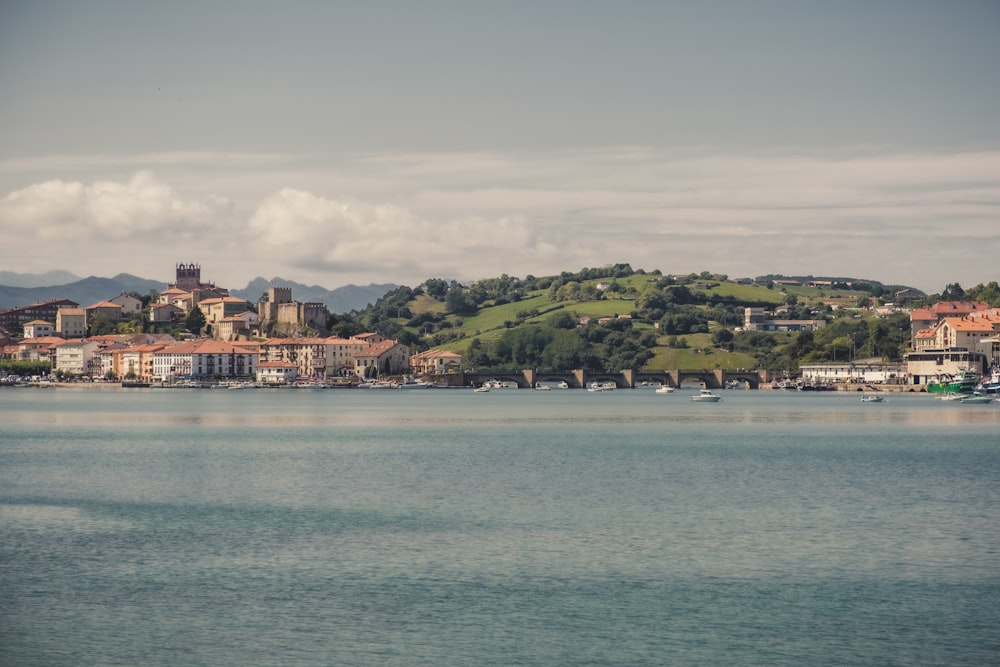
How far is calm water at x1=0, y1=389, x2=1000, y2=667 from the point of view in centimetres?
2119

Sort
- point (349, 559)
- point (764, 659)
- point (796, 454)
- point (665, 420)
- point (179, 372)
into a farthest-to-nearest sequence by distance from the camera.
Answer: point (179, 372) < point (665, 420) < point (796, 454) < point (349, 559) < point (764, 659)

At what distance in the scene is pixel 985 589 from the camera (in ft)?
81.5

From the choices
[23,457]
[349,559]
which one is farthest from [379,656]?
[23,457]

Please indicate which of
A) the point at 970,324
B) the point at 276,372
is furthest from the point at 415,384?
the point at 970,324

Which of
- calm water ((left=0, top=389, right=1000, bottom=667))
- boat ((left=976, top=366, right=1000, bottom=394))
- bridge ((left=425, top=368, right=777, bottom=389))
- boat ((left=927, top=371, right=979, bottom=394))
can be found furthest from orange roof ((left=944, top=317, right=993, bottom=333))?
calm water ((left=0, top=389, right=1000, bottom=667))

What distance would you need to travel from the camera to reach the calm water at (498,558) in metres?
21.2

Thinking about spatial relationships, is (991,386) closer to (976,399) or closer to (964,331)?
(976,399)

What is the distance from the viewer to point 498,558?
2814cm

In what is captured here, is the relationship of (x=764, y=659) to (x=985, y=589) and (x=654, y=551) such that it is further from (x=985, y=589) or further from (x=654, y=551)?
(x=654, y=551)

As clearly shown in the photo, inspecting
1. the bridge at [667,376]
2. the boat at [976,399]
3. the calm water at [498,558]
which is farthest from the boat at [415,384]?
the calm water at [498,558]

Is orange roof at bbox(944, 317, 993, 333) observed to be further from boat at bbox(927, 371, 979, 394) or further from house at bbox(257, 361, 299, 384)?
house at bbox(257, 361, 299, 384)

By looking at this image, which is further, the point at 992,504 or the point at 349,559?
the point at 992,504

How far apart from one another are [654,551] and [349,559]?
23.2 feet

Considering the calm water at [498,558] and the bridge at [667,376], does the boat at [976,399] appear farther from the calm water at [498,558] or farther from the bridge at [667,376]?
the calm water at [498,558]
